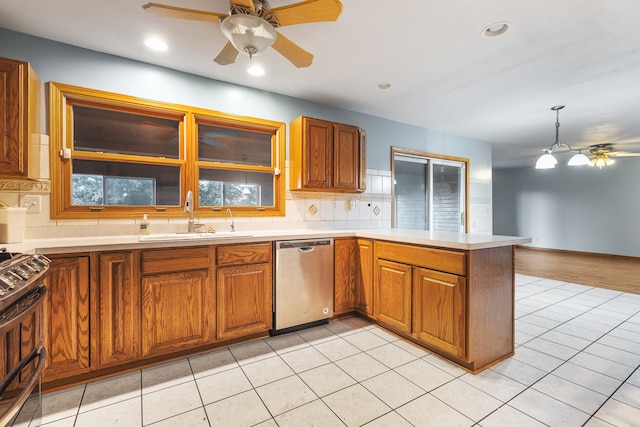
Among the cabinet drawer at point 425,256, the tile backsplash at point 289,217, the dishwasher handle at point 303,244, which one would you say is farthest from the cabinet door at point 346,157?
the cabinet drawer at point 425,256

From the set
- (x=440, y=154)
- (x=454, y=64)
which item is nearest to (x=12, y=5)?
(x=454, y=64)

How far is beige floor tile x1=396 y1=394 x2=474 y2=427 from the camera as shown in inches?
61.1

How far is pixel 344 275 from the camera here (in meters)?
2.99

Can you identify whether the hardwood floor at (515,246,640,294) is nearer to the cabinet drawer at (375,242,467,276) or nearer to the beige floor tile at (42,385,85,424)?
the cabinet drawer at (375,242,467,276)

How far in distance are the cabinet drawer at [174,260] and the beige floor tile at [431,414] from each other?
1.67 m

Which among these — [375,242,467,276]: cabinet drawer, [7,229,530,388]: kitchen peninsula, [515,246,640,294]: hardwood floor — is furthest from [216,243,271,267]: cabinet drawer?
[515,246,640,294]: hardwood floor

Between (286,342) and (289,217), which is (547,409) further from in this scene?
(289,217)

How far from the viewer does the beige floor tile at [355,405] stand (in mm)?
1592

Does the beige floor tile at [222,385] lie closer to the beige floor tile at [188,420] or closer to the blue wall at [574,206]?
the beige floor tile at [188,420]

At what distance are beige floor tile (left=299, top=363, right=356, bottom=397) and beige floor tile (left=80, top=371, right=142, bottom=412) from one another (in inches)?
42.3

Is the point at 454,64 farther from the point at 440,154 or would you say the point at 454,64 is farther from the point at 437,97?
the point at 440,154

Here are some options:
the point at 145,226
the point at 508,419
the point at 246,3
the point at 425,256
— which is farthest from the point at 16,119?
the point at 508,419

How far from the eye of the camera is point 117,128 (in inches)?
99.0

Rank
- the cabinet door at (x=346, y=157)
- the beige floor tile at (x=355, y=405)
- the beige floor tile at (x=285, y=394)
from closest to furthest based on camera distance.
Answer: the beige floor tile at (x=355, y=405) → the beige floor tile at (x=285, y=394) → the cabinet door at (x=346, y=157)
